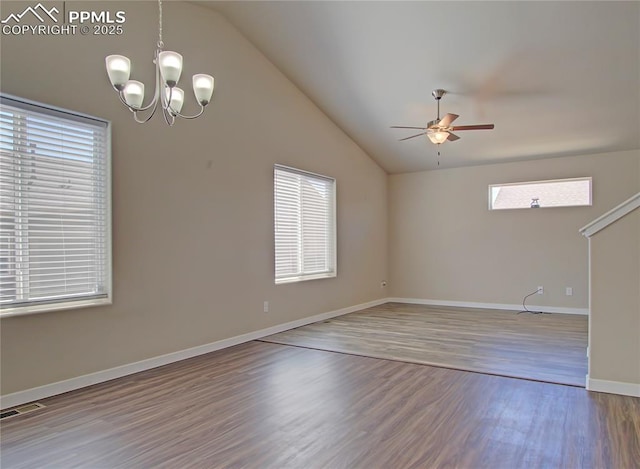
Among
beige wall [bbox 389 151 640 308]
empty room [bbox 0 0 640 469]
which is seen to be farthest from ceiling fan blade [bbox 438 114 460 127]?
beige wall [bbox 389 151 640 308]

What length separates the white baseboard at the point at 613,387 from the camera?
317 cm

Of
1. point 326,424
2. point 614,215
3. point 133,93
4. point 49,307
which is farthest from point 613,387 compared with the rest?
point 49,307

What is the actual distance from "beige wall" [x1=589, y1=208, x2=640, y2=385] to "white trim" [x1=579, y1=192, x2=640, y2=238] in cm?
3

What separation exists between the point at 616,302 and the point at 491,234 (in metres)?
4.56

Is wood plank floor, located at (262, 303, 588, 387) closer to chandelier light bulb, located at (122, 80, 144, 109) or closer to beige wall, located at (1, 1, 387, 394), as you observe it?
beige wall, located at (1, 1, 387, 394)

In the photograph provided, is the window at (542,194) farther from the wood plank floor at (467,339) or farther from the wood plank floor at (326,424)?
the wood plank floor at (326,424)

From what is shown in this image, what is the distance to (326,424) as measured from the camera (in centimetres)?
275

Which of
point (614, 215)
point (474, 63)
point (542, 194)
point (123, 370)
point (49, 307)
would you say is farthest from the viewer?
point (542, 194)

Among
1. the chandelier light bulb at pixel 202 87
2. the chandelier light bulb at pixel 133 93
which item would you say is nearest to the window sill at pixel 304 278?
the chandelier light bulb at pixel 202 87

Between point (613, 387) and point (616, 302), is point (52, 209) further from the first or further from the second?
point (613, 387)

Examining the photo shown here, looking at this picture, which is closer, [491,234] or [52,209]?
[52,209]

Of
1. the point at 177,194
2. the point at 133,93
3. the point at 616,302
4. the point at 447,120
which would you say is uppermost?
the point at 447,120

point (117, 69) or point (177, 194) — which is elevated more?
point (117, 69)

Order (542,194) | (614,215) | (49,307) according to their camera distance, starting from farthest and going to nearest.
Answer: (542,194) → (49,307) → (614,215)
